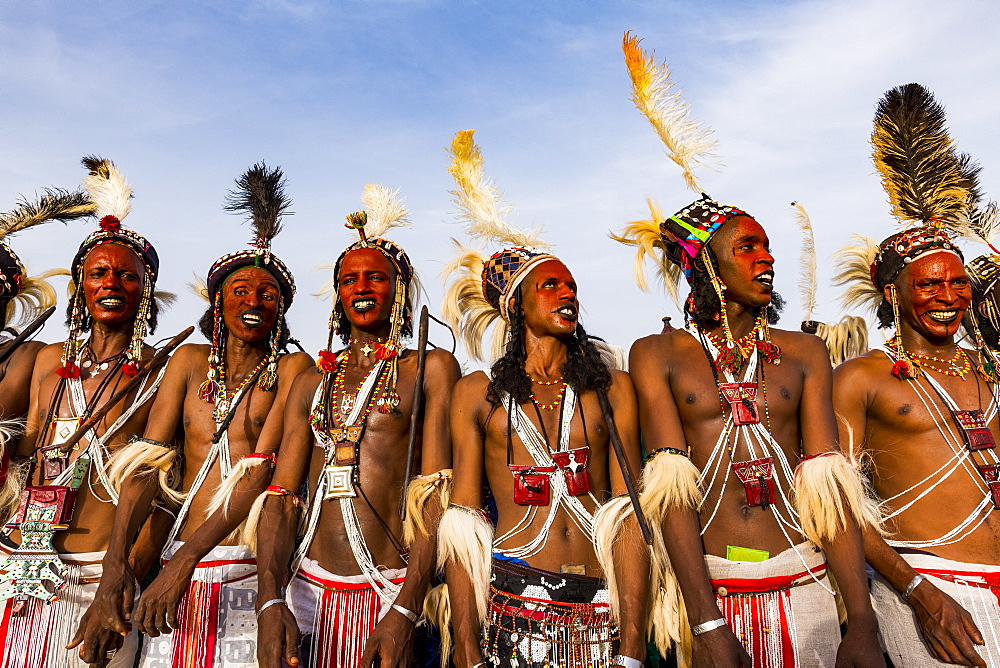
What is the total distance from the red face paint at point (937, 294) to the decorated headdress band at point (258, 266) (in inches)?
151

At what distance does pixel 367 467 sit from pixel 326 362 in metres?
0.68

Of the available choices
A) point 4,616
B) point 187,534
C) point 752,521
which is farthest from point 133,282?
point 752,521

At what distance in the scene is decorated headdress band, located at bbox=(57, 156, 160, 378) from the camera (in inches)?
199

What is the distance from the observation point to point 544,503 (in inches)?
146

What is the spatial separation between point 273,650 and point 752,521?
2347mm

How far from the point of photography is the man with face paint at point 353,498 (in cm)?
381

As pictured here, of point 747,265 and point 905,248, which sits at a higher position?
point 905,248

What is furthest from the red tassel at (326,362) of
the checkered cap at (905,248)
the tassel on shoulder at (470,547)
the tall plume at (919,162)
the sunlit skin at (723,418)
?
the tall plume at (919,162)

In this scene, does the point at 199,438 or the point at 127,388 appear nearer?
the point at 199,438

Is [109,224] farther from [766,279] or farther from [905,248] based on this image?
[905,248]

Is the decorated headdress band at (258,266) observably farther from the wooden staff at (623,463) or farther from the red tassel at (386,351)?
the wooden staff at (623,463)

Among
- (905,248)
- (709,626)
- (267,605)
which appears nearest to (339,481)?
(267,605)

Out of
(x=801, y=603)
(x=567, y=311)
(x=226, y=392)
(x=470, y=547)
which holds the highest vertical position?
(x=567, y=311)

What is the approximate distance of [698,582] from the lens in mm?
3465
